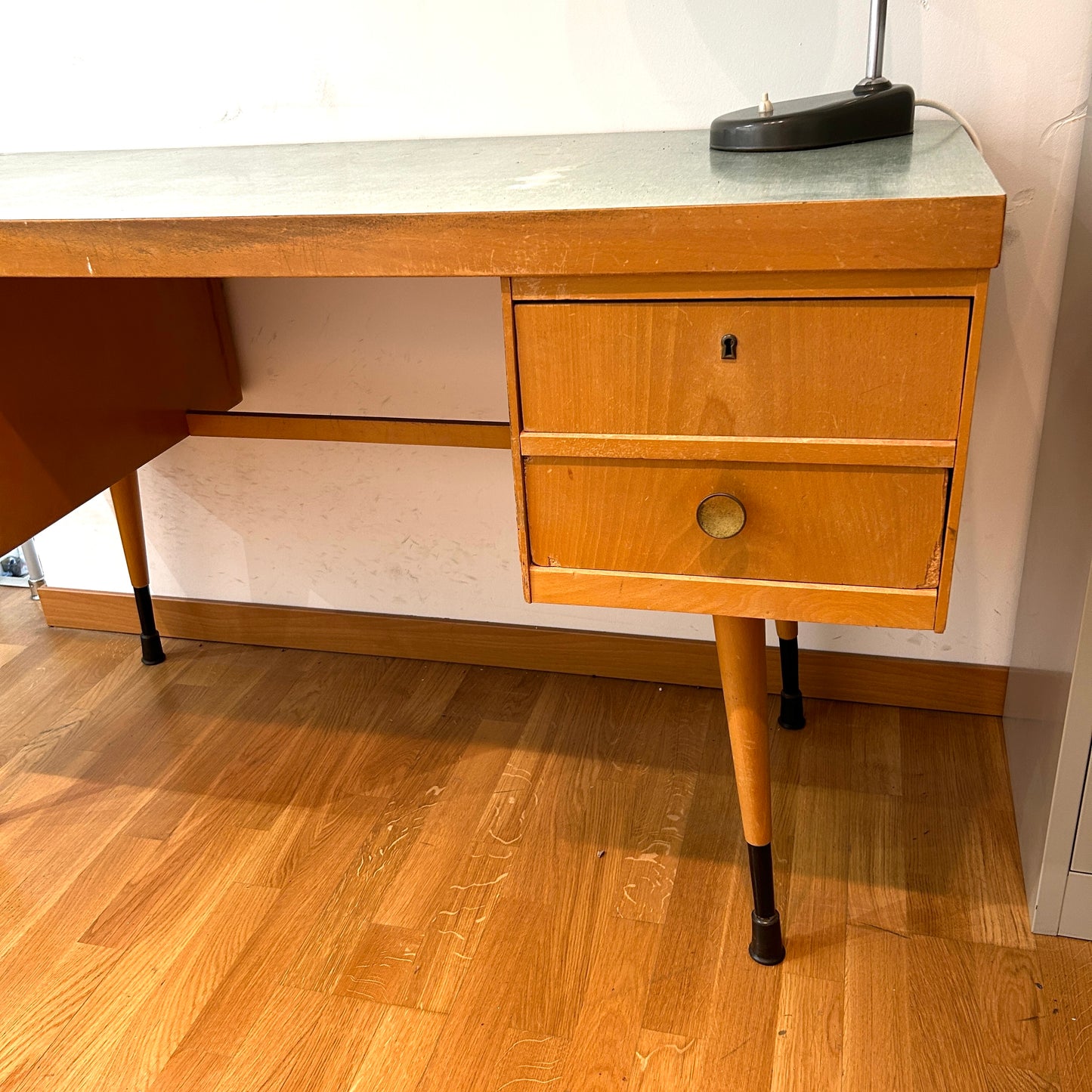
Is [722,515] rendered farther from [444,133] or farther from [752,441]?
[444,133]

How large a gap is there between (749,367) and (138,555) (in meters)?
1.08

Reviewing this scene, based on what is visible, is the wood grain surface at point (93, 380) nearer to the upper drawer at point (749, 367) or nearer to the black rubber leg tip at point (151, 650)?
the black rubber leg tip at point (151, 650)

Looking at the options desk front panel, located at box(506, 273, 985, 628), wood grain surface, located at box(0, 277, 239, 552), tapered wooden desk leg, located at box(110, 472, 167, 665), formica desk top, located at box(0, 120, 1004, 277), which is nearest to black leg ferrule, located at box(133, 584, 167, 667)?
tapered wooden desk leg, located at box(110, 472, 167, 665)

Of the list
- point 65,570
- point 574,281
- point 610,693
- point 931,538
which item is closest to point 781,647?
point 610,693

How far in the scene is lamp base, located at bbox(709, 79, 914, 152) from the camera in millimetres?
942

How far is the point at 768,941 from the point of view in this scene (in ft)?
3.46

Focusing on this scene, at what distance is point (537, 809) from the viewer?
129cm

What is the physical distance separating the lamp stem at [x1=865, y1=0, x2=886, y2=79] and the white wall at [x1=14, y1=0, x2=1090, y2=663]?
0.18 m

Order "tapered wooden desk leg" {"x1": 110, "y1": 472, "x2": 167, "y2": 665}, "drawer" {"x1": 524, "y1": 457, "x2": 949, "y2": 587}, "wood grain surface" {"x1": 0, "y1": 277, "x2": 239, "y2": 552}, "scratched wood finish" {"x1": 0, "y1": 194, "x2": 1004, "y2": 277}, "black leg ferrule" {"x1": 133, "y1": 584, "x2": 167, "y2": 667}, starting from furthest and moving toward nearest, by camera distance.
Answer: "black leg ferrule" {"x1": 133, "y1": 584, "x2": 167, "y2": 667}
"tapered wooden desk leg" {"x1": 110, "y1": 472, "x2": 167, "y2": 665}
"wood grain surface" {"x1": 0, "y1": 277, "x2": 239, "y2": 552}
"drawer" {"x1": 524, "y1": 457, "x2": 949, "y2": 587}
"scratched wood finish" {"x1": 0, "y1": 194, "x2": 1004, "y2": 277}

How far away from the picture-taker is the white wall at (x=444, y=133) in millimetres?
1134

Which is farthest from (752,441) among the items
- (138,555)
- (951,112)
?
(138,555)

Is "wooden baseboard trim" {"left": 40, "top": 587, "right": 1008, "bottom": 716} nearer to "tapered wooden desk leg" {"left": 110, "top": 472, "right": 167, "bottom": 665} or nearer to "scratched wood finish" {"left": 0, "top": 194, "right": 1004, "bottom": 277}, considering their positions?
"tapered wooden desk leg" {"left": 110, "top": 472, "right": 167, "bottom": 665}

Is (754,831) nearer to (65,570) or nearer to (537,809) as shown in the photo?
(537,809)

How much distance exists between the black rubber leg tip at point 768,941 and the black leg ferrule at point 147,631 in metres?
1.02
